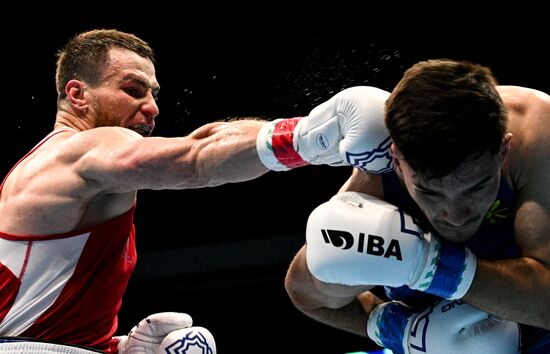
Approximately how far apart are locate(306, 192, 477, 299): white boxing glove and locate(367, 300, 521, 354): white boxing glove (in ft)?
0.81

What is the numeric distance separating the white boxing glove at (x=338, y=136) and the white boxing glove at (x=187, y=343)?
33.7 inches

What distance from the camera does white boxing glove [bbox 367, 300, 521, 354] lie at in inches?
95.1

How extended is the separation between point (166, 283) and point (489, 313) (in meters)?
4.08

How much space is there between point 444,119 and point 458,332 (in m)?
0.71

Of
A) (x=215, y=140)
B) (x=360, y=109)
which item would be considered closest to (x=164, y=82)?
(x=215, y=140)

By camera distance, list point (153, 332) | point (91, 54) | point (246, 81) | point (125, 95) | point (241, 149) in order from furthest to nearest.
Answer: point (246, 81)
point (91, 54)
point (125, 95)
point (153, 332)
point (241, 149)

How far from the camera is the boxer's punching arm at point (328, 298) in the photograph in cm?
267

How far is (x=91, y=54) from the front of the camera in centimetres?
334

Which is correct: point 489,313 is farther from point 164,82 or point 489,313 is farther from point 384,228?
point 164,82

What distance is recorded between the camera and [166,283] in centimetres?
618

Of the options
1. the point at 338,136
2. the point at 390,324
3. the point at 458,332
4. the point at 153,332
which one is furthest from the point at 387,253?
the point at 153,332

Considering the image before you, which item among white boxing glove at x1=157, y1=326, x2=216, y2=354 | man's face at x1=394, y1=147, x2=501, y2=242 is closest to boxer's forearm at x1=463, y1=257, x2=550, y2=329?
man's face at x1=394, y1=147, x2=501, y2=242

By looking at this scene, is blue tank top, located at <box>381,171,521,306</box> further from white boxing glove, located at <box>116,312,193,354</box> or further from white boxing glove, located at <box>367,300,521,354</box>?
white boxing glove, located at <box>116,312,193,354</box>

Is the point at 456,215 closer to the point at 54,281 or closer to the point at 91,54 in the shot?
the point at 54,281
